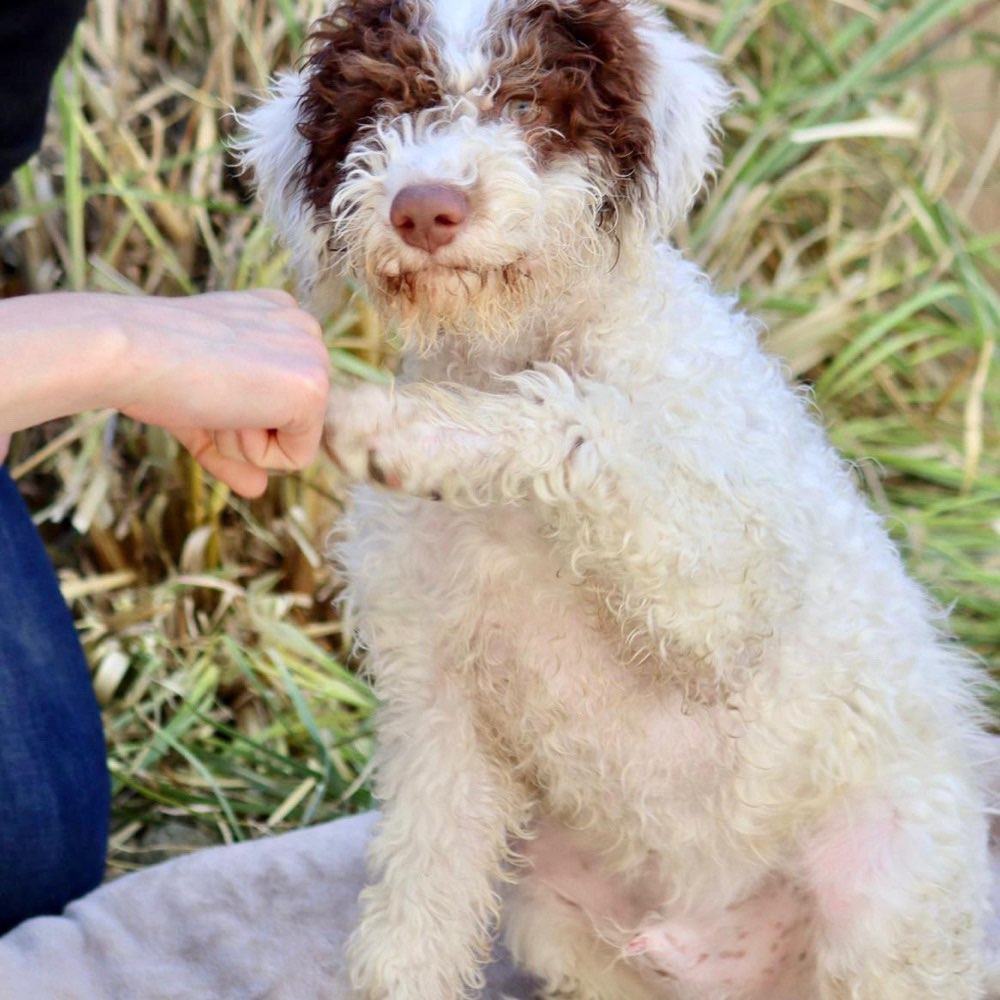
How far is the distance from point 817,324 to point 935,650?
70.6 inches

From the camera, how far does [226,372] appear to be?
1.61m

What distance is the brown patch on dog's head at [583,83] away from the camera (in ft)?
5.76

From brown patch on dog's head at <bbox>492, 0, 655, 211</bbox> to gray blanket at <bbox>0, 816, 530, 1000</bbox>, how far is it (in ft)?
4.11

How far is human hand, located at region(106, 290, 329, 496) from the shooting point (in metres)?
1.61

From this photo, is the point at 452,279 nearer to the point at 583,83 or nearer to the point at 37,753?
the point at 583,83

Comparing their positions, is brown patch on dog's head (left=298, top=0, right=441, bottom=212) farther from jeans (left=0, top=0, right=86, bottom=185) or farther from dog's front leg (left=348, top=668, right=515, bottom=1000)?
dog's front leg (left=348, top=668, right=515, bottom=1000)

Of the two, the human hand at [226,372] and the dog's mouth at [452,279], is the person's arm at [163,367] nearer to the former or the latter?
the human hand at [226,372]

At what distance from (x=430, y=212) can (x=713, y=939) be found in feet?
3.52

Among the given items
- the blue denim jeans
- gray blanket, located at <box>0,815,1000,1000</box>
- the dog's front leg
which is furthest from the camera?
the blue denim jeans

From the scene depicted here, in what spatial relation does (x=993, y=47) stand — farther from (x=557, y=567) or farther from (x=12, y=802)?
(x=12, y=802)

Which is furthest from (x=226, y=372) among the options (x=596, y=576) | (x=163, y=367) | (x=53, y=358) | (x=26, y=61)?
(x=26, y=61)

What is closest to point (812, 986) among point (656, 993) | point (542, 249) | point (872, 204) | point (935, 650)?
point (656, 993)

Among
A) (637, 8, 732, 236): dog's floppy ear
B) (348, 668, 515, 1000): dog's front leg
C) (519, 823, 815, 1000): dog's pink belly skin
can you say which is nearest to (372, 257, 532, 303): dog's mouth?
(637, 8, 732, 236): dog's floppy ear

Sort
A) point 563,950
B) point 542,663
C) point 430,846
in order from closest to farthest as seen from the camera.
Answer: point 542,663 → point 430,846 → point 563,950
